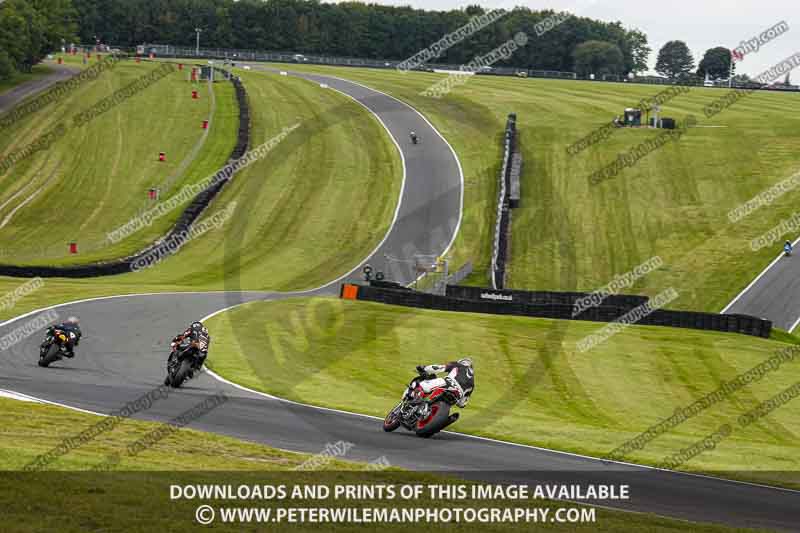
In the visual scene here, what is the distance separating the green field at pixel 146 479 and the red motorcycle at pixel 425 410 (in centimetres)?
298

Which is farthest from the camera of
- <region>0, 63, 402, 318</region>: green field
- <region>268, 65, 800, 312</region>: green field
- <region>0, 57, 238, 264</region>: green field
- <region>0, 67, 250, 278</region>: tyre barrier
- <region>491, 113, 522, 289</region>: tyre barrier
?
<region>0, 57, 238, 264</region>: green field

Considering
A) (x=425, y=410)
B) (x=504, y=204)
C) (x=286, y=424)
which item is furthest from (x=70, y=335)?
(x=504, y=204)

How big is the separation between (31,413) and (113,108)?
61.6 metres

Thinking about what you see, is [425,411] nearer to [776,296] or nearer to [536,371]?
[536,371]

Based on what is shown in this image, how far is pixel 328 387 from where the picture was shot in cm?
2492

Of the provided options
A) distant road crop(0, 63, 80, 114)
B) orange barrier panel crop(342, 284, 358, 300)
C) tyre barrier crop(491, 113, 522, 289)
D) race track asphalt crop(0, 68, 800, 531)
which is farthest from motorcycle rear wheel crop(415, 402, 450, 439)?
distant road crop(0, 63, 80, 114)

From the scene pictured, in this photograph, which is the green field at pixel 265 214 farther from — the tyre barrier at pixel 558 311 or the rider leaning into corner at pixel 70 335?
the tyre barrier at pixel 558 311

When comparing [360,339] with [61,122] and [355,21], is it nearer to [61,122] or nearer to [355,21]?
[61,122]

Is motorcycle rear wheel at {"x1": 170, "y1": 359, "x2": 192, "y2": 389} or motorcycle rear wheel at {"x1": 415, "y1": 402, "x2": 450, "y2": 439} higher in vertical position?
motorcycle rear wheel at {"x1": 415, "y1": 402, "x2": 450, "y2": 439}

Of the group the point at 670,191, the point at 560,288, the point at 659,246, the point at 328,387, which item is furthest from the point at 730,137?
the point at 328,387

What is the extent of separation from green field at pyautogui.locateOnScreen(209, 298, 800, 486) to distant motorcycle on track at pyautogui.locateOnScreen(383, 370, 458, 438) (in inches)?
34.9

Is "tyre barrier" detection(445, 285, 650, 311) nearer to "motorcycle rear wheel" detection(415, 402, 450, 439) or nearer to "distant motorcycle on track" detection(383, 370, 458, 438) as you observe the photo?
"distant motorcycle on track" detection(383, 370, 458, 438)

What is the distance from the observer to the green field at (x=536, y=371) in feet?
67.3

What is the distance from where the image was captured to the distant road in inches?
3210
